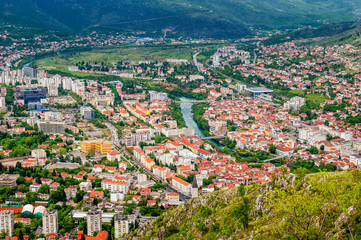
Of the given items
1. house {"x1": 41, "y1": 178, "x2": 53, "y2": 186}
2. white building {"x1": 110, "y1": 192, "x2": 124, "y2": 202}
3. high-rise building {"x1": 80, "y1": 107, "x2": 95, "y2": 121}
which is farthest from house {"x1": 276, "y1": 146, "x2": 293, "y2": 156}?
high-rise building {"x1": 80, "y1": 107, "x2": 95, "y2": 121}

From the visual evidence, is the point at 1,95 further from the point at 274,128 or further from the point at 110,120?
the point at 274,128

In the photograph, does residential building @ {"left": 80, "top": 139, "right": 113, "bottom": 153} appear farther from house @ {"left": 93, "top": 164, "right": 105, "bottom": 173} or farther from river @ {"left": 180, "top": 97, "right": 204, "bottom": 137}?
river @ {"left": 180, "top": 97, "right": 204, "bottom": 137}

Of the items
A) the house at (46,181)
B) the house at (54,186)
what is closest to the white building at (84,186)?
the house at (54,186)

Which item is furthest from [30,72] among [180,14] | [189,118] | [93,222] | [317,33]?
[180,14]

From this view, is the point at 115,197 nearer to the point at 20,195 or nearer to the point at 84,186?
the point at 84,186


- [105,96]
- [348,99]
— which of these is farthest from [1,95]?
[348,99]

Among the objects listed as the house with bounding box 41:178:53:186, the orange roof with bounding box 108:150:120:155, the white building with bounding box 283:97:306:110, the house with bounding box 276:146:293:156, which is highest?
the white building with bounding box 283:97:306:110
